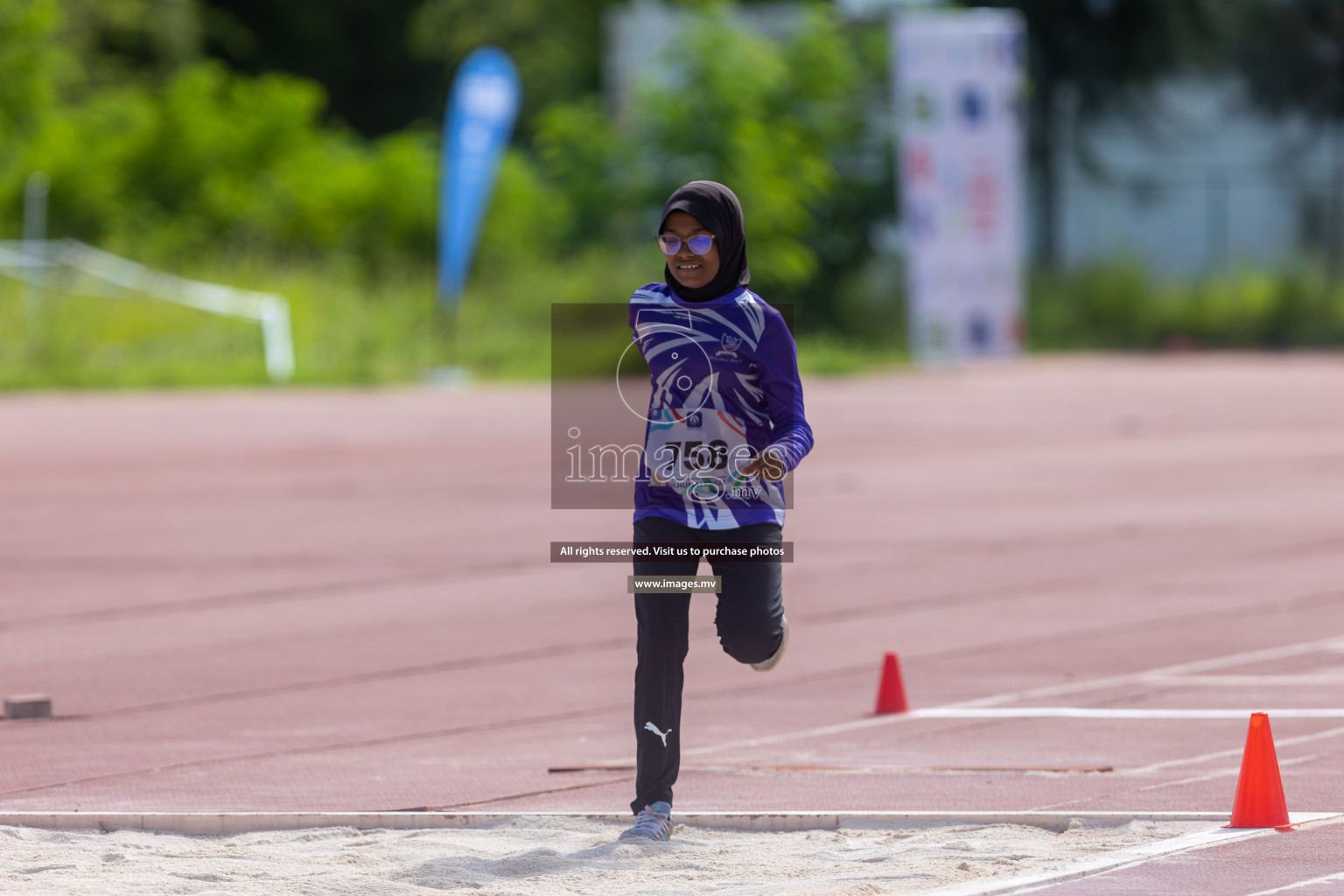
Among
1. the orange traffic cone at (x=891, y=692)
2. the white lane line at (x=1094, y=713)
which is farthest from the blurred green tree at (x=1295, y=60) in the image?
the orange traffic cone at (x=891, y=692)

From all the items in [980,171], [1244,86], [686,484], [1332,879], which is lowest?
[1332,879]

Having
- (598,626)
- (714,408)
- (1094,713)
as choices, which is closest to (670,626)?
(714,408)

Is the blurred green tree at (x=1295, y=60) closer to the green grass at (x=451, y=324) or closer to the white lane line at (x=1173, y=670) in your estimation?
the green grass at (x=451, y=324)

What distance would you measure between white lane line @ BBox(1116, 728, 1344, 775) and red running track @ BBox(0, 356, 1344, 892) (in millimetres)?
24

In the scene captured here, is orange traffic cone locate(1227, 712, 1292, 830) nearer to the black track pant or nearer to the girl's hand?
the black track pant

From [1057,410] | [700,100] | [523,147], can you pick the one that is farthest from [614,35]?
[523,147]

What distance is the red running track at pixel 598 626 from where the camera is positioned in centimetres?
706

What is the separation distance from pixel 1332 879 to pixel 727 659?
446cm

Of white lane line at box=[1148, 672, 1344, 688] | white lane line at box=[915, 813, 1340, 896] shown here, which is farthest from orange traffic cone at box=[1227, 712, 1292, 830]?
white lane line at box=[1148, 672, 1344, 688]

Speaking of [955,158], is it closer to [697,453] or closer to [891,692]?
[891,692]

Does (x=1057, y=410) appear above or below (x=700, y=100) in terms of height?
below

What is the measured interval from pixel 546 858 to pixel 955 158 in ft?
87.1

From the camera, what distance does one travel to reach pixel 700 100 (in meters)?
33.2

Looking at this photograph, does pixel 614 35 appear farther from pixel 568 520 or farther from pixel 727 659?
pixel 727 659
